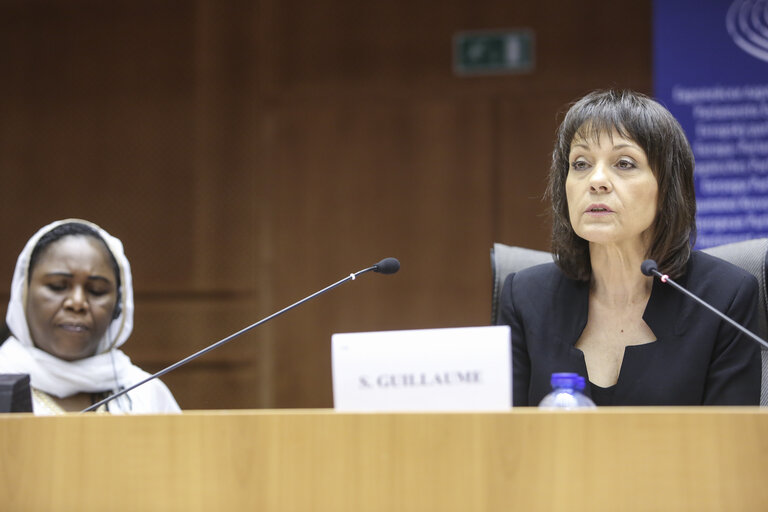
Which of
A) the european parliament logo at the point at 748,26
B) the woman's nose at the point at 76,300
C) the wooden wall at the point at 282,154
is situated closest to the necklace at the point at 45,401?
the woman's nose at the point at 76,300

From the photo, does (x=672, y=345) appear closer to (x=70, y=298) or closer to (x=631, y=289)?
(x=631, y=289)

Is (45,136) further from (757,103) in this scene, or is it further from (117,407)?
(757,103)

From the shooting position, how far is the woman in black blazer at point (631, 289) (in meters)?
1.60

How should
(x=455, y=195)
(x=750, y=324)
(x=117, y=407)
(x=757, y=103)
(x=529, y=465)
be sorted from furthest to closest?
(x=455, y=195), (x=757, y=103), (x=117, y=407), (x=750, y=324), (x=529, y=465)

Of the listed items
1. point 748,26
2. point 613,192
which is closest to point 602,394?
point 613,192

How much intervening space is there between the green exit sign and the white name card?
2874 millimetres

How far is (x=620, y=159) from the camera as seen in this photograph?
5.48ft

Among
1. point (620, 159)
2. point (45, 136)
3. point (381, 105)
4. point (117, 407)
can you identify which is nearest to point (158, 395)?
point (117, 407)

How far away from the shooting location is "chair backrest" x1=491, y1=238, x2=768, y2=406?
5.74ft

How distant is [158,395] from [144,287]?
1882mm

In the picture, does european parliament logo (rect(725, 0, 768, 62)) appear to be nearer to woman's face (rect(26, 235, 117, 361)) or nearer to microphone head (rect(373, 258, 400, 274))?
microphone head (rect(373, 258, 400, 274))

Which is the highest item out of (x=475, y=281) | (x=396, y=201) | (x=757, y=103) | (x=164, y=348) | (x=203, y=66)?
(x=203, y=66)

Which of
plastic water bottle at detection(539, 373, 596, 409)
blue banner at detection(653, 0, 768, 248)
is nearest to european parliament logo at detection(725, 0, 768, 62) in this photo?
blue banner at detection(653, 0, 768, 248)

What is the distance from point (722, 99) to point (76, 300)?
247 cm
